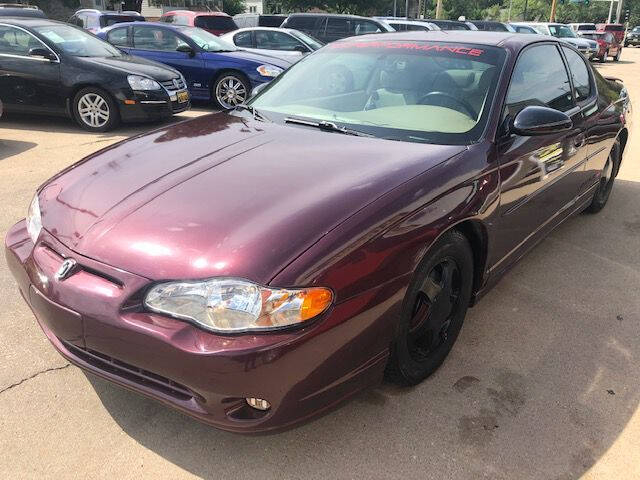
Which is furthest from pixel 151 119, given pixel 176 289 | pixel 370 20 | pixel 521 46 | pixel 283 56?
pixel 370 20

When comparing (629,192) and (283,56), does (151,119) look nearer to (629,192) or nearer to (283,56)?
(283,56)

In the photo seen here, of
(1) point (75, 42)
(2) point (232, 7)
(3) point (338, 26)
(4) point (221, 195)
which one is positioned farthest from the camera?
(2) point (232, 7)

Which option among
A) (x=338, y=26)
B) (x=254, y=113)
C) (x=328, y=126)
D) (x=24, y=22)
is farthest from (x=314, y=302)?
(x=338, y=26)

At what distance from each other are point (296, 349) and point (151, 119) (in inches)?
261

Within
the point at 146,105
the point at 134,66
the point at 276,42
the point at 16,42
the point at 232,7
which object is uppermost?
the point at 232,7

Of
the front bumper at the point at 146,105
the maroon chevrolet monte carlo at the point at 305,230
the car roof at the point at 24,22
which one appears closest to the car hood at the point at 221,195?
the maroon chevrolet monte carlo at the point at 305,230

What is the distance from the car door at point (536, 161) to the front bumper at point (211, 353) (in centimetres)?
115

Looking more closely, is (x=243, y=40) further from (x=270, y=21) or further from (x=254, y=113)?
(x=254, y=113)

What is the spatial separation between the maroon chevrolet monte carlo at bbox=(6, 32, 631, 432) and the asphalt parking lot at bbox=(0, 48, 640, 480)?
0.25 metres

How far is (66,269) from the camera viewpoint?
206cm

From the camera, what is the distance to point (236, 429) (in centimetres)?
189

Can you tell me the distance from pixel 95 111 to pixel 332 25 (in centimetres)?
805

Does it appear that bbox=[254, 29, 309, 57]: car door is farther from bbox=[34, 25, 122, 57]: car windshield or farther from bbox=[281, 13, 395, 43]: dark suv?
bbox=[34, 25, 122, 57]: car windshield

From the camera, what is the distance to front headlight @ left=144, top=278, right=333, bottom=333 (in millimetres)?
1794
